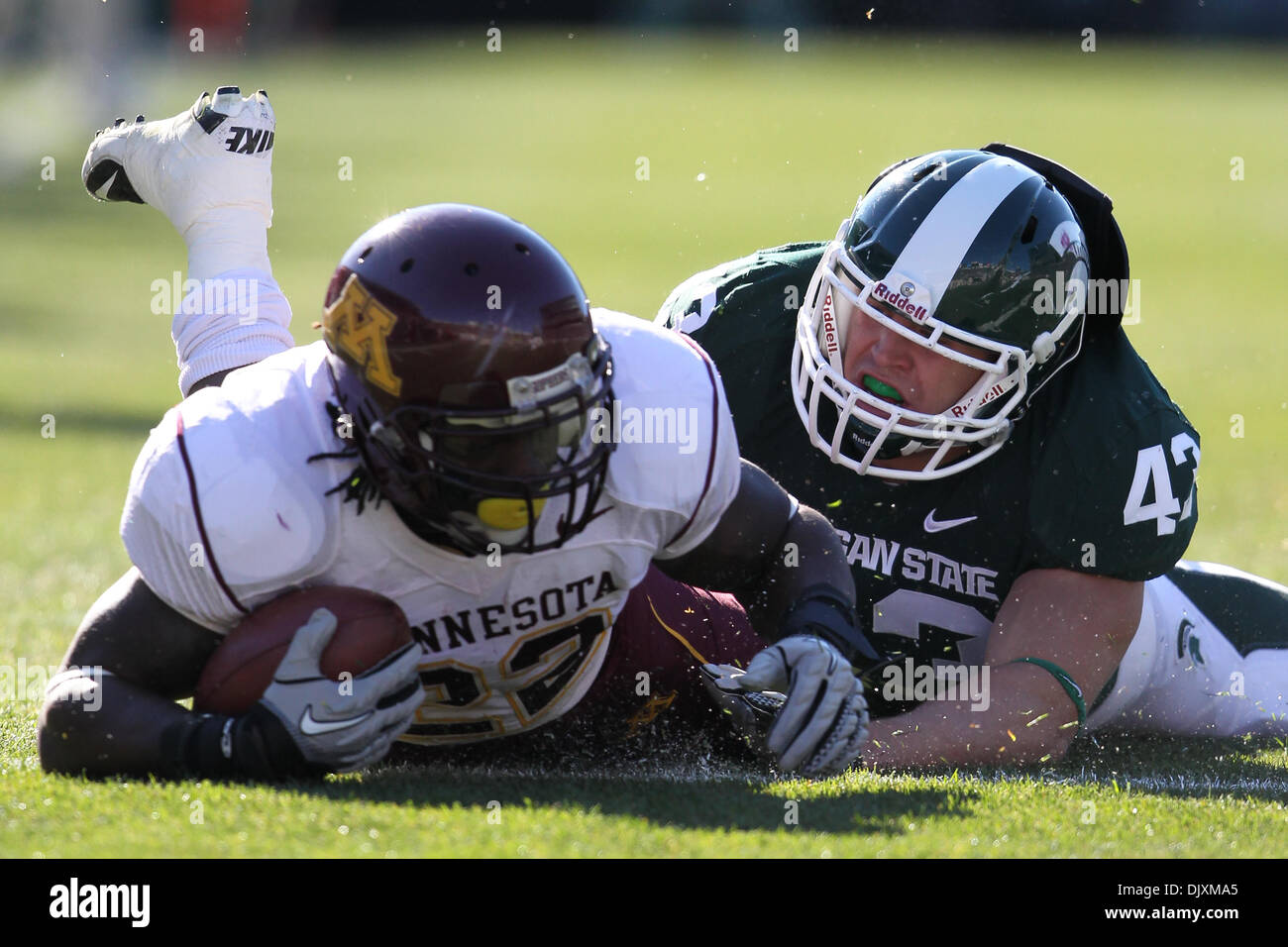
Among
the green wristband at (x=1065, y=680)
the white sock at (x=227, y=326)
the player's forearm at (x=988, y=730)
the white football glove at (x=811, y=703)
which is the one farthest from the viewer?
the white sock at (x=227, y=326)

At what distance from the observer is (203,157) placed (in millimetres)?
4547

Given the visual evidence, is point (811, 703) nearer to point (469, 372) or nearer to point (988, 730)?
point (988, 730)

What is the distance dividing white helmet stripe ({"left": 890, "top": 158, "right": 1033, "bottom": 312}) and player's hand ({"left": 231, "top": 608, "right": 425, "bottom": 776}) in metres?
1.66

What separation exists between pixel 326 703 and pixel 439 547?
352 mm

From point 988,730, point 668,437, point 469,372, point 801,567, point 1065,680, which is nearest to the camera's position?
point 469,372

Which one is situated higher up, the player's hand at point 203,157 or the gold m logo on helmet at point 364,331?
the player's hand at point 203,157

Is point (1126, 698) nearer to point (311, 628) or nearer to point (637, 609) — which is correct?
point (637, 609)

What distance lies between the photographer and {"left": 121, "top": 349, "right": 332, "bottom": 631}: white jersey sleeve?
2.83 meters

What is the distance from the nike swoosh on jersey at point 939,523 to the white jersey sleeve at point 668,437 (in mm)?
889

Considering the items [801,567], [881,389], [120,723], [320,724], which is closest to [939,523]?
[881,389]

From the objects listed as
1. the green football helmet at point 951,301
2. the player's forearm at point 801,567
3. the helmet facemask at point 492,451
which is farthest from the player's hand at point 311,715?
the green football helmet at point 951,301

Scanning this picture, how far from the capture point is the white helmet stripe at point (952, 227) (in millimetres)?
3846

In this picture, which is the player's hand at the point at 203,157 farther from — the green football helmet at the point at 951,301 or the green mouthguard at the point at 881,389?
the green mouthguard at the point at 881,389

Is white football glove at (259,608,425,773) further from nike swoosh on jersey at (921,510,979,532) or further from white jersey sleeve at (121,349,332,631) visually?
nike swoosh on jersey at (921,510,979,532)
